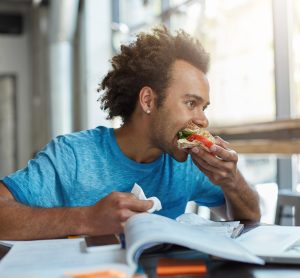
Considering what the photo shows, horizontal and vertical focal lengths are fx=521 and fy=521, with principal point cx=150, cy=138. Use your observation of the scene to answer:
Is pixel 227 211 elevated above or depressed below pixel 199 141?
below

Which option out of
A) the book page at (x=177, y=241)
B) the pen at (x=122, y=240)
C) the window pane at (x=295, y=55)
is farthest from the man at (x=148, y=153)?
the window pane at (x=295, y=55)

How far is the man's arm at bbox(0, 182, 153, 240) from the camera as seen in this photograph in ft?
3.63

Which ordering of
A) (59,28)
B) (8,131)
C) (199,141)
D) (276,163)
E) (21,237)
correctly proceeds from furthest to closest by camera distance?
(8,131)
(59,28)
(276,163)
(199,141)
(21,237)

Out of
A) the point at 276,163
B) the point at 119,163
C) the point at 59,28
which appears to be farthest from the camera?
the point at 59,28

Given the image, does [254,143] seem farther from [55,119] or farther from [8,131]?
[8,131]

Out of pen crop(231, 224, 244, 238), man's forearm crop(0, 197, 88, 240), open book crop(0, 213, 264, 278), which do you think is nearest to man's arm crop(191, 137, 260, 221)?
pen crop(231, 224, 244, 238)

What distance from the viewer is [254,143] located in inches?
119

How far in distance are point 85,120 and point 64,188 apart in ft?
11.8

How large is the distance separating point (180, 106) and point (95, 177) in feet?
1.17

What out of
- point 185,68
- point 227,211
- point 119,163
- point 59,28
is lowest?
point 227,211

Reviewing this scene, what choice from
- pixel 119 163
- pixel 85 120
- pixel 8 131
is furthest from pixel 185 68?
pixel 8 131

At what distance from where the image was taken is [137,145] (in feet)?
5.71

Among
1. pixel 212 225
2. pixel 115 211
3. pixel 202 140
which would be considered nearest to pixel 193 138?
pixel 202 140

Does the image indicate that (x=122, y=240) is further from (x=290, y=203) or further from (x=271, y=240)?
(x=290, y=203)
